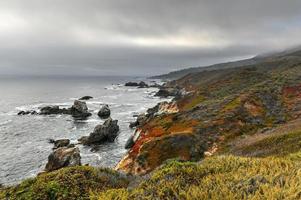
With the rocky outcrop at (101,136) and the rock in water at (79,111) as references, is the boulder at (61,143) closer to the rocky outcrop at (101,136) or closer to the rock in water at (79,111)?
the rocky outcrop at (101,136)

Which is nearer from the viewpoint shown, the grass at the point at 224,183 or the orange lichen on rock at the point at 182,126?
the grass at the point at 224,183

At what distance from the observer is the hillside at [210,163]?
9.20 metres

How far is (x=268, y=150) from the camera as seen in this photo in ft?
87.4

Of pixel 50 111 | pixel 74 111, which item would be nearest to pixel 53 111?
pixel 50 111

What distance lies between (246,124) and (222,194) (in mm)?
43745

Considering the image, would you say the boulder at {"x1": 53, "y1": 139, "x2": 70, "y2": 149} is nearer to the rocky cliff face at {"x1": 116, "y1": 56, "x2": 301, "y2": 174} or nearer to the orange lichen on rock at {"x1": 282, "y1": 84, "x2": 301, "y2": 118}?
the rocky cliff face at {"x1": 116, "y1": 56, "x2": 301, "y2": 174}

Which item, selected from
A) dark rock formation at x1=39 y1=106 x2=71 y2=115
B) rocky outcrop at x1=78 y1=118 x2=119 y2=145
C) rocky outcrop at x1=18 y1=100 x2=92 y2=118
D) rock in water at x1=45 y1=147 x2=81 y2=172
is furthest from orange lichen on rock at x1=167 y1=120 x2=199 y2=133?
dark rock formation at x1=39 y1=106 x2=71 y2=115

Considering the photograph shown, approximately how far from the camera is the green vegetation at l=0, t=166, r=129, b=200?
1051cm

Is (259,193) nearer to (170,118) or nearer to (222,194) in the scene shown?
(222,194)

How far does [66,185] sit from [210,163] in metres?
5.11

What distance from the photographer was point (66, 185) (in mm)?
10961

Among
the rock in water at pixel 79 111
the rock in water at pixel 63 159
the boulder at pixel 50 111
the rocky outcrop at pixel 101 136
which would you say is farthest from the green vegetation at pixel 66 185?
the boulder at pixel 50 111

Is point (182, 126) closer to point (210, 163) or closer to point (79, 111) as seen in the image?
point (210, 163)

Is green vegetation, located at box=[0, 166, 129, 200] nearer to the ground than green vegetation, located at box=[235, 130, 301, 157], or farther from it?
farther from it
